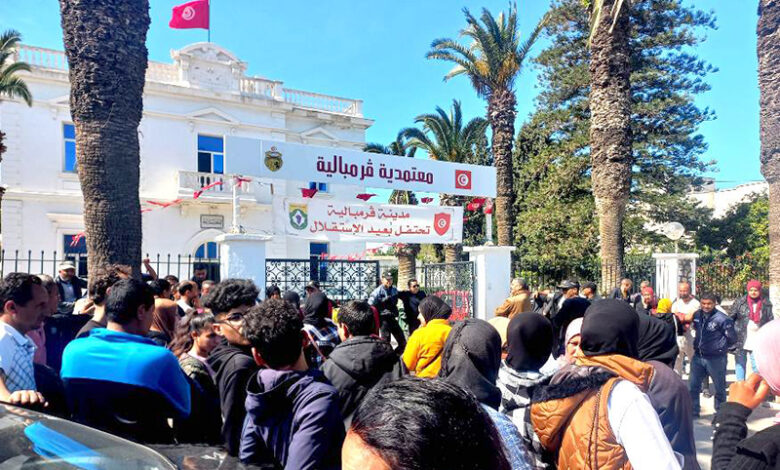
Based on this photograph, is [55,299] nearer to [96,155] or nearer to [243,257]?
[96,155]

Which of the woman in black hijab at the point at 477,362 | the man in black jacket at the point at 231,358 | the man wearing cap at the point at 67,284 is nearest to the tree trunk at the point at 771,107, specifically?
the woman in black hijab at the point at 477,362

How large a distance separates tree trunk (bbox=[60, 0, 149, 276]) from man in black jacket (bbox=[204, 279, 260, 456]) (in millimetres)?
3403

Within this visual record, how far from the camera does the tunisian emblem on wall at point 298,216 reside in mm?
9650

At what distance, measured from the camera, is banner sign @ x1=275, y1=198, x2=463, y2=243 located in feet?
31.9

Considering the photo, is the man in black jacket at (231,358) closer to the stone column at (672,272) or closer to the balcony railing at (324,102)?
the stone column at (672,272)

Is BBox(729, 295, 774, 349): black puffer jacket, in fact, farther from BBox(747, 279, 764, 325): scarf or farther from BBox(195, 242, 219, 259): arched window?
BBox(195, 242, 219, 259): arched window

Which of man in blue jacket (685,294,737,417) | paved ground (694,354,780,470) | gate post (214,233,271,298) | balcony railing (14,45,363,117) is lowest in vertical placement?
paved ground (694,354,780,470)

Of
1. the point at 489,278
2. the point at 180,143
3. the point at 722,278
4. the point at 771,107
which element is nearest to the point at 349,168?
the point at 489,278

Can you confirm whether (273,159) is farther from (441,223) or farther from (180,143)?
(180,143)

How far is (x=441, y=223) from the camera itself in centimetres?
1112

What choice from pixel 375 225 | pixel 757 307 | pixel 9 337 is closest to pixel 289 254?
pixel 375 225

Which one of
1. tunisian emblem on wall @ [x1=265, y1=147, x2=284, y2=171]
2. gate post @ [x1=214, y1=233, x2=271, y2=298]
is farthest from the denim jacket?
tunisian emblem on wall @ [x1=265, y1=147, x2=284, y2=171]

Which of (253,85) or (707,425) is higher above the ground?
(253,85)

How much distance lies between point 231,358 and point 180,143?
1879 cm
